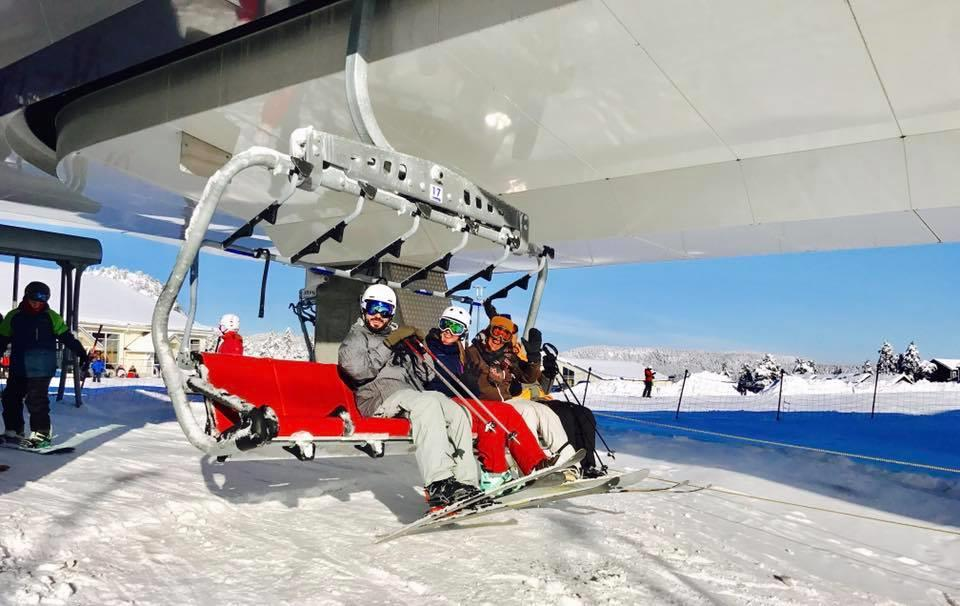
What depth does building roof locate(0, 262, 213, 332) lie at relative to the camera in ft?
121

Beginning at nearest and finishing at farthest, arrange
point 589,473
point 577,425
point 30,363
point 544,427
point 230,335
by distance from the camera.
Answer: point 589,473 < point 544,427 < point 577,425 < point 30,363 < point 230,335

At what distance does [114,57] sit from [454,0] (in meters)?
4.04

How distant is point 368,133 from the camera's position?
5734 millimetres

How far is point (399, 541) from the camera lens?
4.17 meters

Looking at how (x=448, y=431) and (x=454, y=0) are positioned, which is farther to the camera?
(x=454, y=0)

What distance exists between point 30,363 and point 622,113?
653cm

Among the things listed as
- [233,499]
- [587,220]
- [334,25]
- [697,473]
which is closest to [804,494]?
[697,473]

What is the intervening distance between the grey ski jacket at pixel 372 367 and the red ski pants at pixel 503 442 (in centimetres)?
57

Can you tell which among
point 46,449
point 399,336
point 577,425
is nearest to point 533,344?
point 577,425

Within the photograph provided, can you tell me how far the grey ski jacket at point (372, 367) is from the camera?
476 cm

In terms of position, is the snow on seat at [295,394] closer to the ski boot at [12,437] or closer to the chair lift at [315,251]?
the chair lift at [315,251]

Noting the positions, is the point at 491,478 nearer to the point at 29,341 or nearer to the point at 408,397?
the point at 408,397

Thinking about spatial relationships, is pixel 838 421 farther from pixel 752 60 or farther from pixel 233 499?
pixel 233 499

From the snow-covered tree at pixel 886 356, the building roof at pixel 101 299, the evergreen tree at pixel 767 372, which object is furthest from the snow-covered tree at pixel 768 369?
the building roof at pixel 101 299
